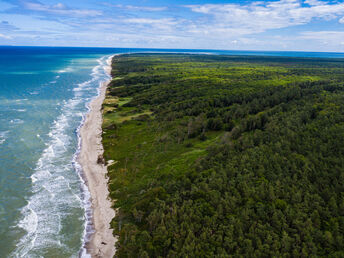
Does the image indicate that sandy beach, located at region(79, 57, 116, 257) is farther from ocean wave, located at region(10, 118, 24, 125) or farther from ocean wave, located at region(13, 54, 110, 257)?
ocean wave, located at region(10, 118, 24, 125)

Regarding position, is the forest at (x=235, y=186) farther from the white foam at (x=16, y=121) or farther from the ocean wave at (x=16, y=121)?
the white foam at (x=16, y=121)

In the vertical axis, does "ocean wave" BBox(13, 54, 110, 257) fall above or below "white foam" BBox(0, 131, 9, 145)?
below

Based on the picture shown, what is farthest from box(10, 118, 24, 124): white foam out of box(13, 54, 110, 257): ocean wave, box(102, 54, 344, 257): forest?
box(102, 54, 344, 257): forest

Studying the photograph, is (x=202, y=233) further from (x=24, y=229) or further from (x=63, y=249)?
(x=24, y=229)

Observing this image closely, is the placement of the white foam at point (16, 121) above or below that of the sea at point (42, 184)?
above

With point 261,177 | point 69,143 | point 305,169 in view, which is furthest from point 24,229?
point 305,169

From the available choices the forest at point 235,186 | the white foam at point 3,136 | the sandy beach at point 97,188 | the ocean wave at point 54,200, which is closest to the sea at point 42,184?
the ocean wave at point 54,200

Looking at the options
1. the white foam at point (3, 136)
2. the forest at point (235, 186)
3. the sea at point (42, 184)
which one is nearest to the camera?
the forest at point (235, 186)

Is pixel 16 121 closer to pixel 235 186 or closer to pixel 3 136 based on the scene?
pixel 3 136
